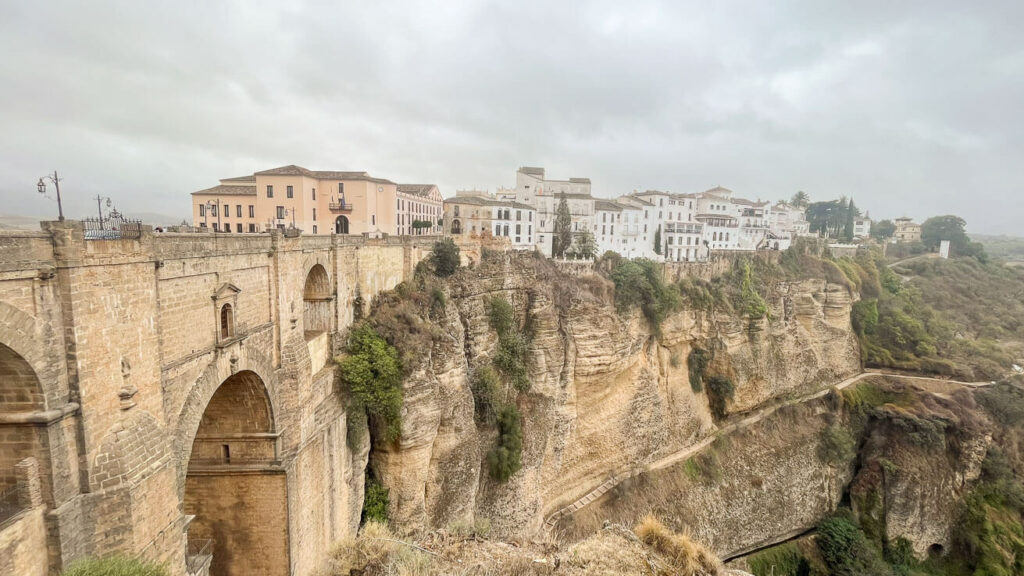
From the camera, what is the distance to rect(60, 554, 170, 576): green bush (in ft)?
19.1

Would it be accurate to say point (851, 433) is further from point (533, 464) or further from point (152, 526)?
point (152, 526)

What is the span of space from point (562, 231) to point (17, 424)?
32.5 metres

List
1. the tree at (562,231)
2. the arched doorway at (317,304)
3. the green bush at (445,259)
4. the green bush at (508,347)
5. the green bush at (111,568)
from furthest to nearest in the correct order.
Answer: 1. the tree at (562,231)
2. the green bush at (445,259)
3. the green bush at (508,347)
4. the arched doorway at (317,304)
5. the green bush at (111,568)

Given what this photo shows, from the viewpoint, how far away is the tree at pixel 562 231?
35.8 m

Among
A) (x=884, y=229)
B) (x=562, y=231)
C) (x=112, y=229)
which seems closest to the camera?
(x=112, y=229)

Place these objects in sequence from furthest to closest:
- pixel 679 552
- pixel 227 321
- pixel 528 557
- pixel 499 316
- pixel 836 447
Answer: pixel 836 447
pixel 499 316
pixel 227 321
pixel 679 552
pixel 528 557

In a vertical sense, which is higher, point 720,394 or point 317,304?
point 317,304

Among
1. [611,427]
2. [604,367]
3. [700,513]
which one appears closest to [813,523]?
[700,513]

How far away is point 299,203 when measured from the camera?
2497cm

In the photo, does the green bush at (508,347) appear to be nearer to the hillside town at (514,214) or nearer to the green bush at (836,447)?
the hillside town at (514,214)

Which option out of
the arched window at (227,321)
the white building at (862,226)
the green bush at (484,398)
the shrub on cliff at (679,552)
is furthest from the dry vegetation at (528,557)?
the white building at (862,226)

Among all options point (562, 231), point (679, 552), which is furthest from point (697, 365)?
A: point (679, 552)

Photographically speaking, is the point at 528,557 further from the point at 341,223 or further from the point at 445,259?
the point at 341,223

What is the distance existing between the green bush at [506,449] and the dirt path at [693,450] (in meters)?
2.73
